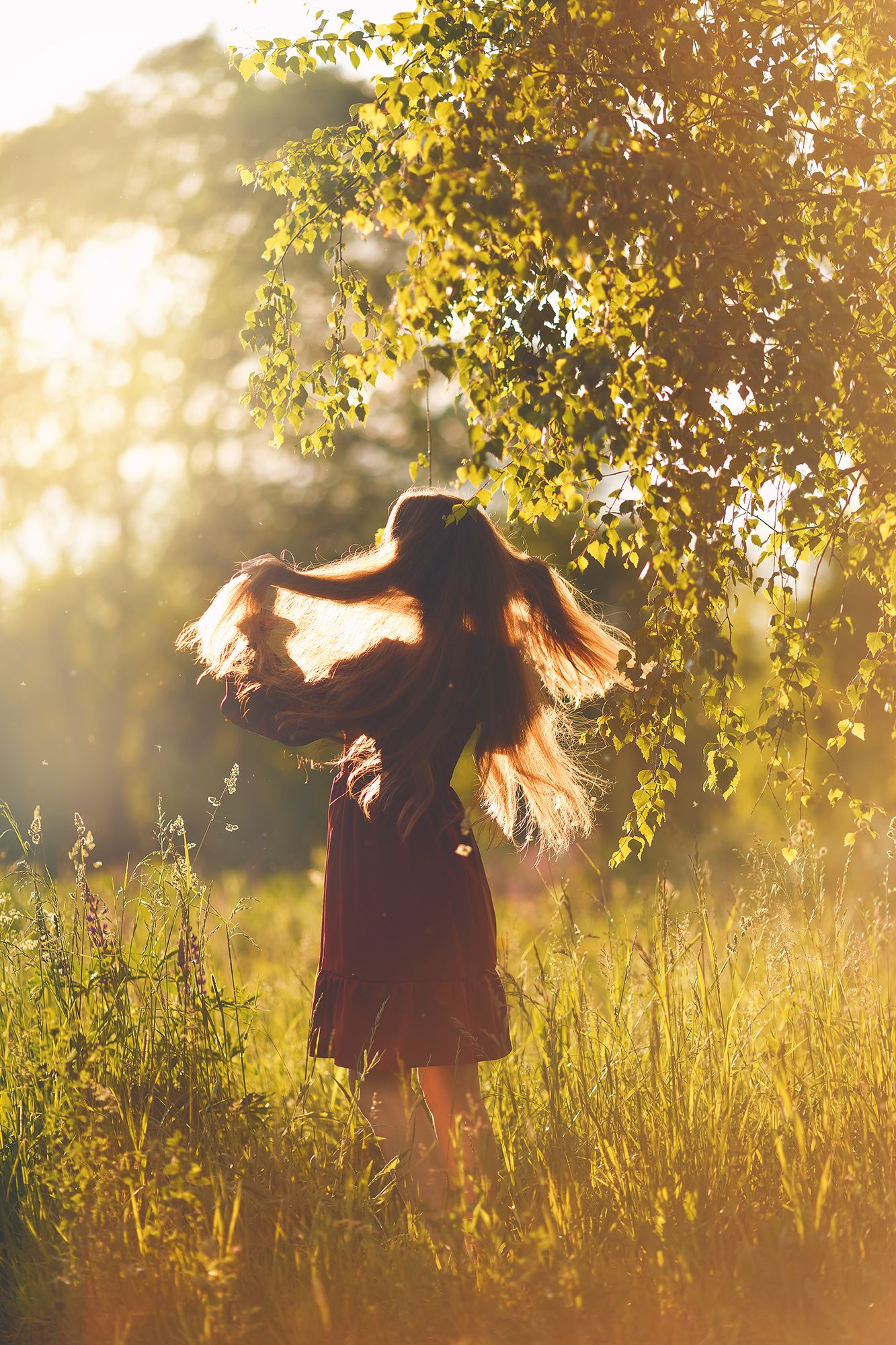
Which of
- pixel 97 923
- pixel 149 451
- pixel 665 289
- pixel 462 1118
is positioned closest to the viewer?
pixel 665 289

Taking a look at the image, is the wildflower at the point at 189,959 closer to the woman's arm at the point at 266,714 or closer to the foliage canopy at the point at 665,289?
the woman's arm at the point at 266,714

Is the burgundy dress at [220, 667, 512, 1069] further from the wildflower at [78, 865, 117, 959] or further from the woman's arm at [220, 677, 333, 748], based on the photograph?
the wildflower at [78, 865, 117, 959]

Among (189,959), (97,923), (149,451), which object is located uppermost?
(149,451)

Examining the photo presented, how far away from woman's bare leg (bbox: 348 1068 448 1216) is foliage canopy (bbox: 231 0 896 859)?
93cm

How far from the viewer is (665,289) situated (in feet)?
8.04

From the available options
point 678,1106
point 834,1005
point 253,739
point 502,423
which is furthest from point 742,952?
point 253,739

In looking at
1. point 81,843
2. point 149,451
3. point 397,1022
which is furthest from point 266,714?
point 149,451

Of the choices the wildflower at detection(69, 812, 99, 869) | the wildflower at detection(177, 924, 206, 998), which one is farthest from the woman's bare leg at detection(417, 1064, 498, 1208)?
the wildflower at detection(69, 812, 99, 869)

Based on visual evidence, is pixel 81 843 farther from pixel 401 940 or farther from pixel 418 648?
pixel 418 648

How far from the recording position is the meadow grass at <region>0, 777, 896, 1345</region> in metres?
2.38

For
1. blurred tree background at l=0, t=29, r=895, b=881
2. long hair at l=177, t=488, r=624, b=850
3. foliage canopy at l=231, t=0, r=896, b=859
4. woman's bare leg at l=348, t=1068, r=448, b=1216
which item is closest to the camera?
foliage canopy at l=231, t=0, r=896, b=859

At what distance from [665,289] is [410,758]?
136cm

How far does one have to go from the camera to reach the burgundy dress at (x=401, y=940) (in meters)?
2.83

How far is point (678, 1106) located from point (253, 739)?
1054 centimetres
